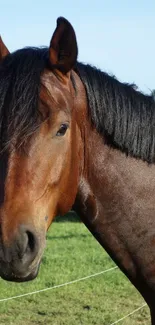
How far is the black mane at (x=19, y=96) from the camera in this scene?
223cm

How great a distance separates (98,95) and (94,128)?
16cm

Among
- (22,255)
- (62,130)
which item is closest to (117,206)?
(62,130)

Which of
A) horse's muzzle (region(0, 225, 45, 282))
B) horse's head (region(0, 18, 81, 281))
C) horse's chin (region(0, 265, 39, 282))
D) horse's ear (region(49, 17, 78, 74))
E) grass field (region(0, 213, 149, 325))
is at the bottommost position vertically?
grass field (region(0, 213, 149, 325))

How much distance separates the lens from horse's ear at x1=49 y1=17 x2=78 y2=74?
92.5 inches

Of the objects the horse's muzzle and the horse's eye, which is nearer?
the horse's muzzle

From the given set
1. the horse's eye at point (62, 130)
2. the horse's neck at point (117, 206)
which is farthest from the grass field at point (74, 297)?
the horse's eye at point (62, 130)

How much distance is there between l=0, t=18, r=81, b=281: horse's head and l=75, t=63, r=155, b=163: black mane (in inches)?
4.6

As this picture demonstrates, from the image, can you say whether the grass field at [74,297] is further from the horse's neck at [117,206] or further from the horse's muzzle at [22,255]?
the horse's muzzle at [22,255]

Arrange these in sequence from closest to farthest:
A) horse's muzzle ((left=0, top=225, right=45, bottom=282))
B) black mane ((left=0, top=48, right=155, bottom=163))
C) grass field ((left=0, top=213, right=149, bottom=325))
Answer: horse's muzzle ((left=0, top=225, right=45, bottom=282)) → black mane ((left=0, top=48, right=155, bottom=163)) → grass field ((left=0, top=213, right=149, bottom=325))

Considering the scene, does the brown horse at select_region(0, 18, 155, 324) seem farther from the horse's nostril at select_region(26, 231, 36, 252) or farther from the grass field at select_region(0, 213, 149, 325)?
the grass field at select_region(0, 213, 149, 325)

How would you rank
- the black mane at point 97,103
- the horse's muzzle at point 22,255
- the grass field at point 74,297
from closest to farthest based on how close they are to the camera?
the horse's muzzle at point 22,255
the black mane at point 97,103
the grass field at point 74,297

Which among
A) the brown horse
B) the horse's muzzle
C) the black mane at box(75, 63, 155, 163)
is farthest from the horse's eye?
the horse's muzzle

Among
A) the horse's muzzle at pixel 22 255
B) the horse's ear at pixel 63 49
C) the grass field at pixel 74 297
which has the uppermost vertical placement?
the horse's ear at pixel 63 49

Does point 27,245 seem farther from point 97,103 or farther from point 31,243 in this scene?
point 97,103
